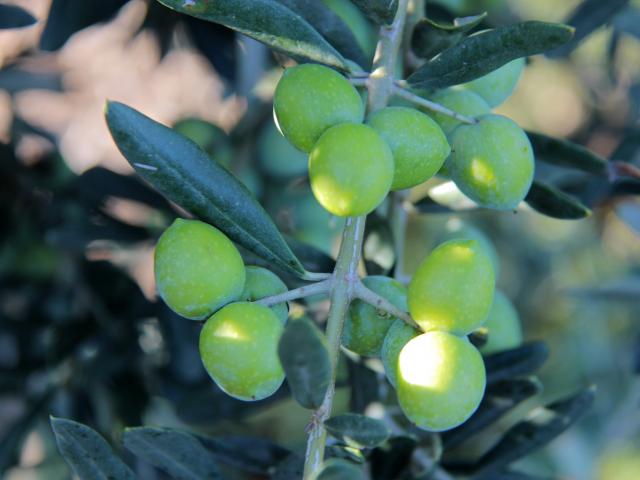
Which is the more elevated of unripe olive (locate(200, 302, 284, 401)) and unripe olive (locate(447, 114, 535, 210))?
unripe olive (locate(447, 114, 535, 210))

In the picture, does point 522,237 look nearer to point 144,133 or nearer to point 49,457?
point 49,457

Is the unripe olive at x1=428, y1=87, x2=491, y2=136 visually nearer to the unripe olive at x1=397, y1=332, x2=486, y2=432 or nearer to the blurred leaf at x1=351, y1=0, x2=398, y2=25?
the blurred leaf at x1=351, y1=0, x2=398, y2=25

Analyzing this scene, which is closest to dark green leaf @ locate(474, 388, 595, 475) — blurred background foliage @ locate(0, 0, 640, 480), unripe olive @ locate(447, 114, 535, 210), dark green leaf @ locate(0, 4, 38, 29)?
blurred background foliage @ locate(0, 0, 640, 480)

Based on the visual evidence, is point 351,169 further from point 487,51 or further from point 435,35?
point 435,35

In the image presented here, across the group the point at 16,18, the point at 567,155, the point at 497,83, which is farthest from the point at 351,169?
the point at 16,18

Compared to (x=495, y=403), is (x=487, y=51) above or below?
above

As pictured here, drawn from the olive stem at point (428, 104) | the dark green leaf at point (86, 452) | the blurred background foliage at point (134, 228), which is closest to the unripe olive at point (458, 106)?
the olive stem at point (428, 104)

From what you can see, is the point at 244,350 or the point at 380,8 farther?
the point at 380,8
